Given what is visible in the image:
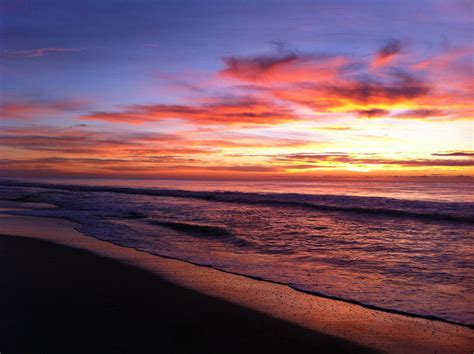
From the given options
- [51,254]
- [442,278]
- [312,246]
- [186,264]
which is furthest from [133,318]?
[312,246]

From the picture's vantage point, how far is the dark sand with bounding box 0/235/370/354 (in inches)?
189

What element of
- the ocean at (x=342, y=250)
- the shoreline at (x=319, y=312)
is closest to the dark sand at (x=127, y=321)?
the shoreline at (x=319, y=312)

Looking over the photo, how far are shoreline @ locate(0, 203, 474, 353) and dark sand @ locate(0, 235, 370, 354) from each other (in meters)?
0.28

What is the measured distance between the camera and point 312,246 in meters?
11.8

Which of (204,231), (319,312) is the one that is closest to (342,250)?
(319,312)

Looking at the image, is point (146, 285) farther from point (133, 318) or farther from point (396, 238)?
point (396, 238)

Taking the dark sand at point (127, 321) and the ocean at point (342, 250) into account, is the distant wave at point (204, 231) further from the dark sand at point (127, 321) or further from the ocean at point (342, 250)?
the dark sand at point (127, 321)

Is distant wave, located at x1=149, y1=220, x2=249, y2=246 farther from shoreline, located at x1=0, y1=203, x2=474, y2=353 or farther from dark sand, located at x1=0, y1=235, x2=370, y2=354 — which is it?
dark sand, located at x1=0, y1=235, x2=370, y2=354

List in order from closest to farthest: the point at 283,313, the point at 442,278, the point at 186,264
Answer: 1. the point at 283,313
2. the point at 442,278
3. the point at 186,264

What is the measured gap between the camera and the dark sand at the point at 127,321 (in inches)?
189

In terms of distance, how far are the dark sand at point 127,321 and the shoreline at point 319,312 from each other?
0.28 meters

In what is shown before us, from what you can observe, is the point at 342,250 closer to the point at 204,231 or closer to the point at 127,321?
the point at 204,231

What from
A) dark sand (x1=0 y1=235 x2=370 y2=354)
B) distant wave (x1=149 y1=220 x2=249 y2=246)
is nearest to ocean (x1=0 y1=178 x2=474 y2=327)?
distant wave (x1=149 y1=220 x2=249 y2=246)

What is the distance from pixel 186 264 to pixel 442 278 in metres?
5.42
